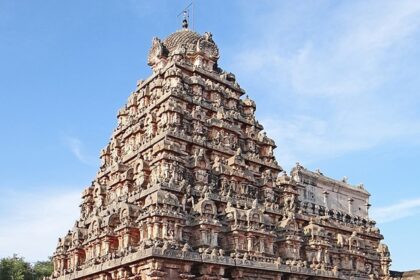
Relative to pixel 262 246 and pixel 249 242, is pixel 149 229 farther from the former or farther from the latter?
pixel 262 246

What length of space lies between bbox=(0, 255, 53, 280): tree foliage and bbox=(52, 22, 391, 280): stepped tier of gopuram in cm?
2248

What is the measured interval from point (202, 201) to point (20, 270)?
1477 inches

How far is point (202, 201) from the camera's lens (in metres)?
29.2

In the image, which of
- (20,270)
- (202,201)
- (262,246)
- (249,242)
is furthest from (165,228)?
(20,270)

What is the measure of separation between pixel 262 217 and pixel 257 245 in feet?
5.87

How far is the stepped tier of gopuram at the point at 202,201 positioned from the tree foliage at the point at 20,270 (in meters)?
22.5

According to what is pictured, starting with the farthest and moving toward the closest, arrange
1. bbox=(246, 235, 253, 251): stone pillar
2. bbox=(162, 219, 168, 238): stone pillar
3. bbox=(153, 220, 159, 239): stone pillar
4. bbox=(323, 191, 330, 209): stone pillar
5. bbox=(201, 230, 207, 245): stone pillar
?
bbox=(323, 191, 330, 209): stone pillar < bbox=(246, 235, 253, 251): stone pillar < bbox=(201, 230, 207, 245): stone pillar < bbox=(162, 219, 168, 238): stone pillar < bbox=(153, 220, 159, 239): stone pillar

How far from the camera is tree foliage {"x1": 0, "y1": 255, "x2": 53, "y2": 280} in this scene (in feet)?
185

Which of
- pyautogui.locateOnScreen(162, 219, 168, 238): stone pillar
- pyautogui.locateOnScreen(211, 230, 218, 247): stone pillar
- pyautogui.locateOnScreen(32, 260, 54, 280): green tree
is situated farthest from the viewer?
pyautogui.locateOnScreen(32, 260, 54, 280): green tree

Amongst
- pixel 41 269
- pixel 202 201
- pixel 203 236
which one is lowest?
pixel 203 236

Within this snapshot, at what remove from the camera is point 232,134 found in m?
37.2

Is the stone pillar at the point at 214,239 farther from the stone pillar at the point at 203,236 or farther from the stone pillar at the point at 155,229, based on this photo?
the stone pillar at the point at 155,229

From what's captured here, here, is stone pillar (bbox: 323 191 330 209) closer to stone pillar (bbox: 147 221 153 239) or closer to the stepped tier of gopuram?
the stepped tier of gopuram

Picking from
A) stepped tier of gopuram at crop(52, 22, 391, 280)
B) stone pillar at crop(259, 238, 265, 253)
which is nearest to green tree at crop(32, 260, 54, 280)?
stepped tier of gopuram at crop(52, 22, 391, 280)
